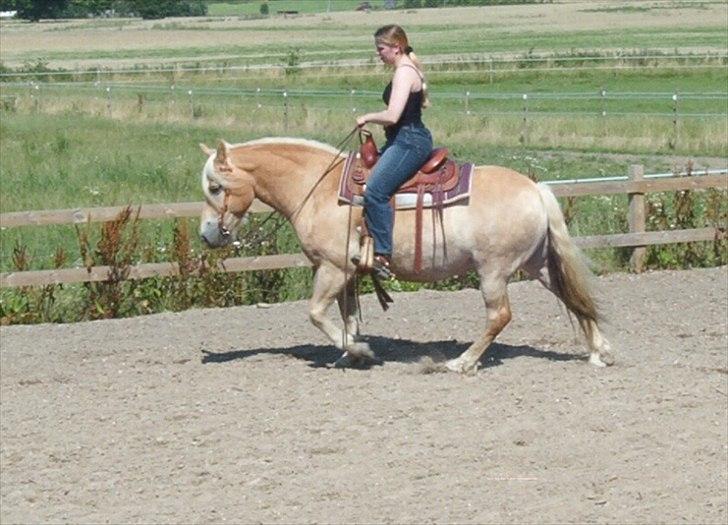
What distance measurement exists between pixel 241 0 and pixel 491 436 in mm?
99015

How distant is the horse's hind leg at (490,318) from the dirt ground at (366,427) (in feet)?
0.45

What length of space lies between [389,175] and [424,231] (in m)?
0.45

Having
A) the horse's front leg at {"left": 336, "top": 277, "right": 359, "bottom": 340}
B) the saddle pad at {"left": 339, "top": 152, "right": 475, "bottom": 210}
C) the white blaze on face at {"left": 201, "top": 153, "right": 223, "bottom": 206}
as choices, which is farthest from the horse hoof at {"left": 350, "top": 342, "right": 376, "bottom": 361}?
the white blaze on face at {"left": 201, "top": 153, "right": 223, "bottom": 206}

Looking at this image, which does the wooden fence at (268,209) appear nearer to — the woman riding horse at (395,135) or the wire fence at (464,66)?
the woman riding horse at (395,135)

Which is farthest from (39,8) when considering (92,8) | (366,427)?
(366,427)

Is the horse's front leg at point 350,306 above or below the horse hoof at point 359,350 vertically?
above


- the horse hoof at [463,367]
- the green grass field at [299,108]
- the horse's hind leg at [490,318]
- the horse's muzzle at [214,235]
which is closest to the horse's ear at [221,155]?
the horse's muzzle at [214,235]

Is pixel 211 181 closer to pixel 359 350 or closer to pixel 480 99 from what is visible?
pixel 359 350

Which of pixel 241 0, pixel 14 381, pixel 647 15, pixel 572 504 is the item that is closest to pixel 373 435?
pixel 572 504

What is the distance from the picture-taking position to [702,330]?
1200 cm

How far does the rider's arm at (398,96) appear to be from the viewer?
9.88 meters

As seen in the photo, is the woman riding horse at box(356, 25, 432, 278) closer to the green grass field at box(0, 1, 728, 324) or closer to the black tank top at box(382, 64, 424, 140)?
the black tank top at box(382, 64, 424, 140)

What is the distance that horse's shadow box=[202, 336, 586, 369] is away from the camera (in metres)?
10.9

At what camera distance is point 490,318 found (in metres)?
10.4
